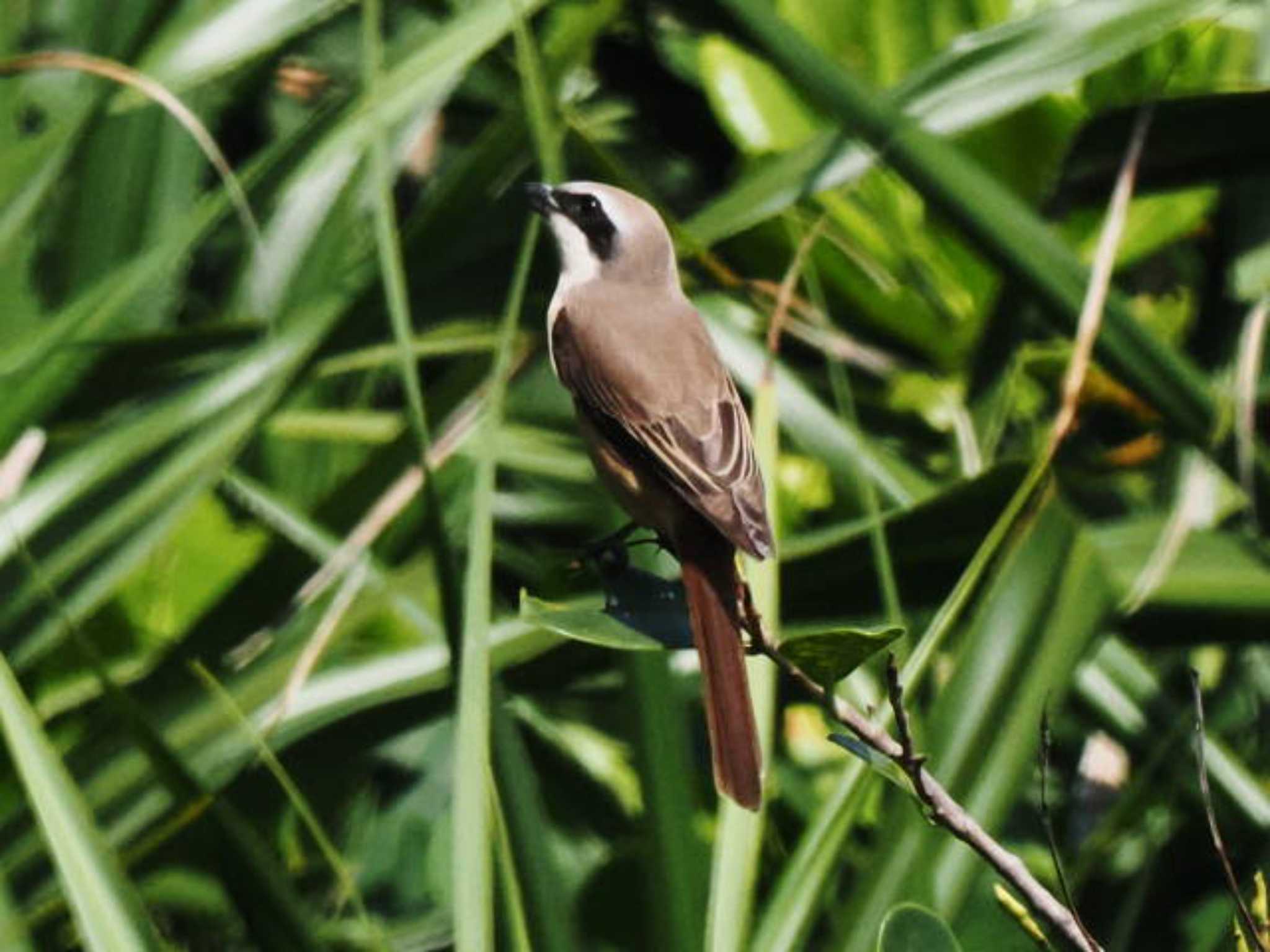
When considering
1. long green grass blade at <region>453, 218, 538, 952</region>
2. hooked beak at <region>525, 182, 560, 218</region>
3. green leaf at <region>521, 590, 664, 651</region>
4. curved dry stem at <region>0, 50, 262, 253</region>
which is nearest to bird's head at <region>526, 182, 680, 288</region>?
hooked beak at <region>525, 182, 560, 218</region>

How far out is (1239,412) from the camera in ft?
8.11

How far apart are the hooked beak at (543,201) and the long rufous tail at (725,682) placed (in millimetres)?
606

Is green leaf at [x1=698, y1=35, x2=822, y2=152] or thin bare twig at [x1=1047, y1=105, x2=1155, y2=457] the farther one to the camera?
green leaf at [x1=698, y1=35, x2=822, y2=152]

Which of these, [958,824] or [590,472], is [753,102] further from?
[958,824]

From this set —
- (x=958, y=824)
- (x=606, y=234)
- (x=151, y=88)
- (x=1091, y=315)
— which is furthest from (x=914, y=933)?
(x=151, y=88)

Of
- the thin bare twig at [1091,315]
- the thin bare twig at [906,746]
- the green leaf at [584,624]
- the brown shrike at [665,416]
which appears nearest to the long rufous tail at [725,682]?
the brown shrike at [665,416]

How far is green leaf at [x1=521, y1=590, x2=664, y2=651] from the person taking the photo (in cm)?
137

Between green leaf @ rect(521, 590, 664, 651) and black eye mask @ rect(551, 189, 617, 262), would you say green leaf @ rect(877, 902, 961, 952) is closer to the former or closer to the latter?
green leaf @ rect(521, 590, 664, 651)

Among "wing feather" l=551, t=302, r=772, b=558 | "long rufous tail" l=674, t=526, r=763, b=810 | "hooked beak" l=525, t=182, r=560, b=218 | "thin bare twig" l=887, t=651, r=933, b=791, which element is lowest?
"long rufous tail" l=674, t=526, r=763, b=810

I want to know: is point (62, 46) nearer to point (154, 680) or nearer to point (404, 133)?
point (404, 133)

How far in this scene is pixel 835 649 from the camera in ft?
4.30

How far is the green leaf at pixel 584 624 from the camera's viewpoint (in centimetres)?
137

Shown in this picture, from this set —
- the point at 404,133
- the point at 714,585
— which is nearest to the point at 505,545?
the point at 404,133

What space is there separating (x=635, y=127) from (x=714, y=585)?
2097 millimetres
